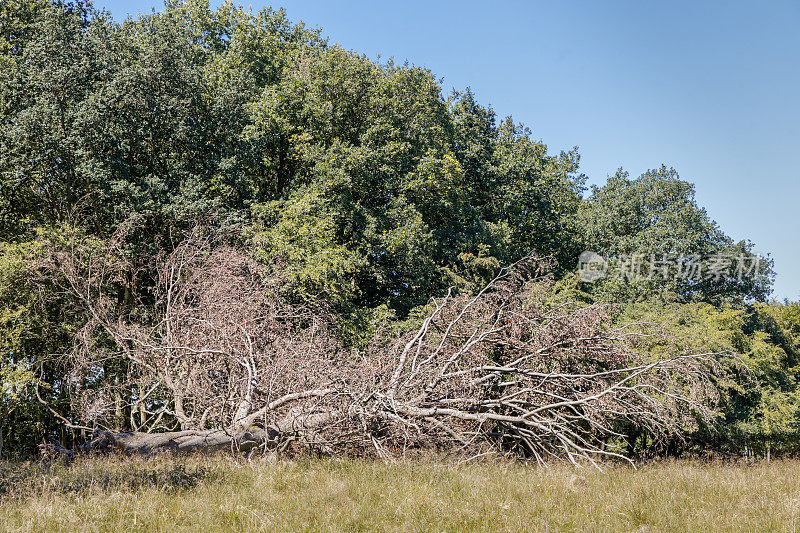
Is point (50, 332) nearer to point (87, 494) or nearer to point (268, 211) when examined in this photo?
point (268, 211)

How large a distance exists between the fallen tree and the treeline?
3.95ft

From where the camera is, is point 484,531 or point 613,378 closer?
point 484,531

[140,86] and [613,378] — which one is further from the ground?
[140,86]

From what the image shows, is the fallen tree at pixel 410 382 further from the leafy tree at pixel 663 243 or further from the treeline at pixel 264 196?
the leafy tree at pixel 663 243

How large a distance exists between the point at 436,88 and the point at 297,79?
5851mm

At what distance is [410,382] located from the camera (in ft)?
34.9

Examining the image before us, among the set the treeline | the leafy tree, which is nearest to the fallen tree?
the treeline

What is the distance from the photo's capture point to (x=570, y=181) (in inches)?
1168

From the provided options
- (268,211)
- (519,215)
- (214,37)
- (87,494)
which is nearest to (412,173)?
(268,211)

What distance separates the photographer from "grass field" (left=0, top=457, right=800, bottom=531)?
5707 mm

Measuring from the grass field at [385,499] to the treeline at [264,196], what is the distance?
178 inches

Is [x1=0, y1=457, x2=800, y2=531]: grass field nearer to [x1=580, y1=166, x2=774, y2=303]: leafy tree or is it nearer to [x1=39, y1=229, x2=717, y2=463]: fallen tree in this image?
[x1=39, y1=229, x2=717, y2=463]: fallen tree

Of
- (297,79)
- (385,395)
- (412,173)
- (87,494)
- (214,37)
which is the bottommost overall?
(87,494)

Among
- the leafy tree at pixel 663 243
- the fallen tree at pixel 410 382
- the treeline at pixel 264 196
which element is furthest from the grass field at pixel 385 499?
the leafy tree at pixel 663 243
